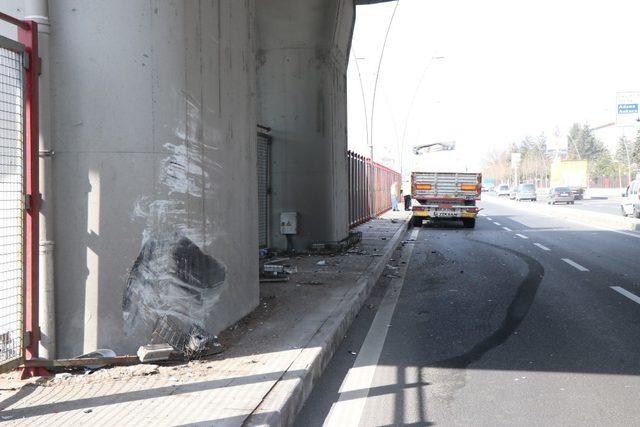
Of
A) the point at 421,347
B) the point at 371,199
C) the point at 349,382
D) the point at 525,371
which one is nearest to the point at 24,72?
the point at 349,382

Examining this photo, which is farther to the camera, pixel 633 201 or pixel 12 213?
pixel 633 201


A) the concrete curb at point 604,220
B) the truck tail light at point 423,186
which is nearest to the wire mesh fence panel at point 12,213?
the truck tail light at point 423,186

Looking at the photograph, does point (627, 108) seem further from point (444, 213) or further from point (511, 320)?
point (511, 320)

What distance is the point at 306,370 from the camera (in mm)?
4691

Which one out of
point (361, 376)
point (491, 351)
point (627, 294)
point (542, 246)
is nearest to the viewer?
point (361, 376)

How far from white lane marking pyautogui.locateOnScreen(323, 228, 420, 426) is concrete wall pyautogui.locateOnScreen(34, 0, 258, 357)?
4.86ft

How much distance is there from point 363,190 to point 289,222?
38.4 feet

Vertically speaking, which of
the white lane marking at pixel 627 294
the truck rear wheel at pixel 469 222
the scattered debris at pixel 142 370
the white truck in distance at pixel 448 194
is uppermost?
the white truck in distance at pixel 448 194

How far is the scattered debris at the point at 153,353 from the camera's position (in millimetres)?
4688

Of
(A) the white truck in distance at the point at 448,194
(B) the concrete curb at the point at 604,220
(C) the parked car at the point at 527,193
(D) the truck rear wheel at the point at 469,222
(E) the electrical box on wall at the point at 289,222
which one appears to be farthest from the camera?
(C) the parked car at the point at 527,193

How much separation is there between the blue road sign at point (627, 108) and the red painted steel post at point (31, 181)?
48128 mm

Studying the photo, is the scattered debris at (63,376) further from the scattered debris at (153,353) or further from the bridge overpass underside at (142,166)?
the scattered debris at (153,353)

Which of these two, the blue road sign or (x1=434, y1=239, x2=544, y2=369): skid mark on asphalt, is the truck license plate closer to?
(x1=434, y1=239, x2=544, y2=369): skid mark on asphalt

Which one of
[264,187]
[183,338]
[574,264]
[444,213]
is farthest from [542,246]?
[183,338]
